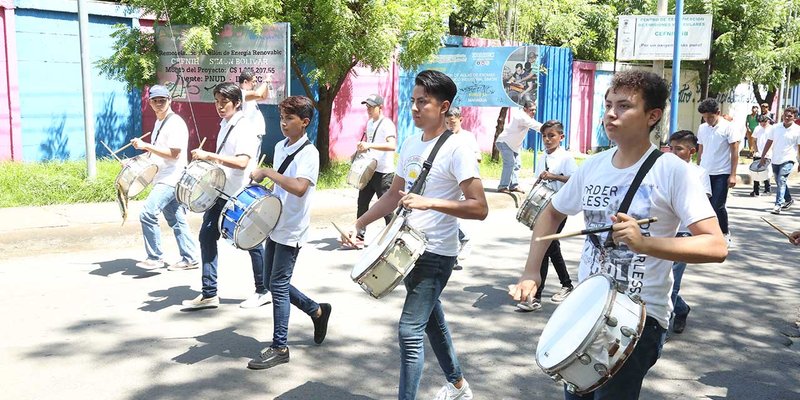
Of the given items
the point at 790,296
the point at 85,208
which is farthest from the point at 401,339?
the point at 85,208

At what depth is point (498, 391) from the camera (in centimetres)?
489

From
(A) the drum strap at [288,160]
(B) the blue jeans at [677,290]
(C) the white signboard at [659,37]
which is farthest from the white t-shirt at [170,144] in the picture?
(C) the white signboard at [659,37]

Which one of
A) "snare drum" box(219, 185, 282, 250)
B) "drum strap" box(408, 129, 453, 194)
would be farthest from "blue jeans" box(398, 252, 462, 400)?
"snare drum" box(219, 185, 282, 250)

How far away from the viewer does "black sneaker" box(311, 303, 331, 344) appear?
563 centimetres

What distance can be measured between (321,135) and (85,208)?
5.12 metres

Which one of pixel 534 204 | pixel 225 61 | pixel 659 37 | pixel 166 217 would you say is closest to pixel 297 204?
pixel 534 204

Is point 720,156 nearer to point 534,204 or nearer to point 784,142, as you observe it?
point 534,204

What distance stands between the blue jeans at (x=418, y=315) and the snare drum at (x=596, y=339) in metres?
1.24

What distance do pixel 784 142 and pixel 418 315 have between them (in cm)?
1115

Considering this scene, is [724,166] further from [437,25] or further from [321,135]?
[321,135]

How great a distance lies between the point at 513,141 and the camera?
42.8 ft

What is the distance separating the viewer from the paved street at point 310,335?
4.93 m

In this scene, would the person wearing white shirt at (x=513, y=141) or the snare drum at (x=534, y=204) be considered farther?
the person wearing white shirt at (x=513, y=141)

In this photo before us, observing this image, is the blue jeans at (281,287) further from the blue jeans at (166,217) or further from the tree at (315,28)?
the tree at (315,28)
